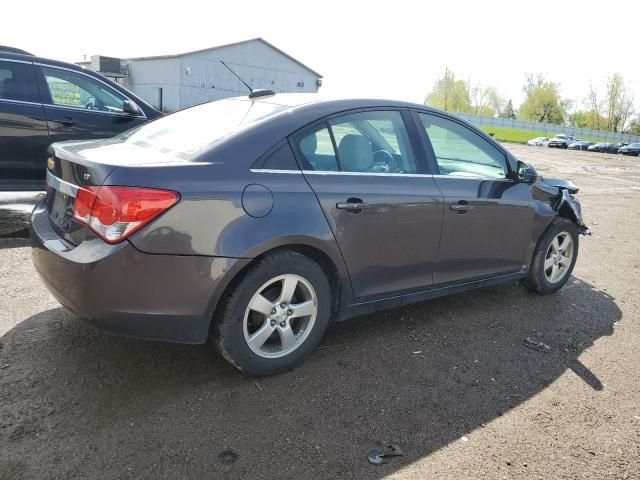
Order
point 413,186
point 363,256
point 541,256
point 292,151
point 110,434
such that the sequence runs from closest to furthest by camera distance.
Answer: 1. point 110,434
2. point 292,151
3. point 363,256
4. point 413,186
5. point 541,256

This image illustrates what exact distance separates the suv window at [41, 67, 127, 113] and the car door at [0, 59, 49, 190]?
20cm

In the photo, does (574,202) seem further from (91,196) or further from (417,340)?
(91,196)

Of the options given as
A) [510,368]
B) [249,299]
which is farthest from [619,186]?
[249,299]

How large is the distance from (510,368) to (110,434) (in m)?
2.42

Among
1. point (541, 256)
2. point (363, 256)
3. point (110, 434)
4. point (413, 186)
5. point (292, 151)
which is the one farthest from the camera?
point (541, 256)

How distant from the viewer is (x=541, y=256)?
465 centimetres

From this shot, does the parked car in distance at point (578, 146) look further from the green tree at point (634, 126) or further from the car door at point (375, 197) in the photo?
the car door at point (375, 197)

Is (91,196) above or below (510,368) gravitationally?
above

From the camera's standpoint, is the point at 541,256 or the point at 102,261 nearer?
the point at 102,261

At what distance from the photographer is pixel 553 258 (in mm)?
4824

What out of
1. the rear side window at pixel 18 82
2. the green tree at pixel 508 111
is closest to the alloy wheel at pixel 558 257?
the rear side window at pixel 18 82

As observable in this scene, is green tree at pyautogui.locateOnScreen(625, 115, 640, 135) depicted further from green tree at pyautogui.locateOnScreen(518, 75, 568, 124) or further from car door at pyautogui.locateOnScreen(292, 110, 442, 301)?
car door at pyautogui.locateOnScreen(292, 110, 442, 301)

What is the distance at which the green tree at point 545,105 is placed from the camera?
103062 mm

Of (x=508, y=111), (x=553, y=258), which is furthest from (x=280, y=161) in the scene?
(x=508, y=111)
